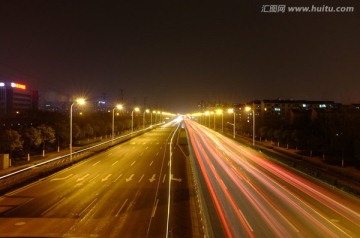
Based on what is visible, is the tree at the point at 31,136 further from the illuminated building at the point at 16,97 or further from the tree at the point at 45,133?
the illuminated building at the point at 16,97

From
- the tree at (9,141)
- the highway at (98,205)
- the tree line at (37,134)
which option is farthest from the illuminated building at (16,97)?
the highway at (98,205)

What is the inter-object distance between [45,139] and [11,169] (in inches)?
568

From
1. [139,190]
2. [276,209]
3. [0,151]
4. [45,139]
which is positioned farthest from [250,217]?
[45,139]

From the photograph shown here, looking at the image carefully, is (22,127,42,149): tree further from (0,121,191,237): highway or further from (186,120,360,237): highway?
(186,120,360,237): highway

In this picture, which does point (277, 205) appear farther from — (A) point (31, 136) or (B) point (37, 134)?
(B) point (37, 134)

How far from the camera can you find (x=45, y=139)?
2051 inches

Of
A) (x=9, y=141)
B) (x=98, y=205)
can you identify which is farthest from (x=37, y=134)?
(x=98, y=205)

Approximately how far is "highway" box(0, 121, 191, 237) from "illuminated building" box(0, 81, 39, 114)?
122 meters

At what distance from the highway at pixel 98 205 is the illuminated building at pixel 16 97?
399 feet

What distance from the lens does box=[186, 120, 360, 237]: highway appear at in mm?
18516

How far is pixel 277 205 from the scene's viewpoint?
23297mm

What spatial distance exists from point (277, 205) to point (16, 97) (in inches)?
6341

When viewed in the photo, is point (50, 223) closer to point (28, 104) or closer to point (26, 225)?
point (26, 225)

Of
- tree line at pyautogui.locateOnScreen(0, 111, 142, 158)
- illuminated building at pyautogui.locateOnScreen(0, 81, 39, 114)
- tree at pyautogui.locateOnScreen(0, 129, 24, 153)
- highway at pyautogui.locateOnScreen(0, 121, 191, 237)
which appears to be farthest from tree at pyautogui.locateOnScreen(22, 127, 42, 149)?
illuminated building at pyautogui.locateOnScreen(0, 81, 39, 114)
